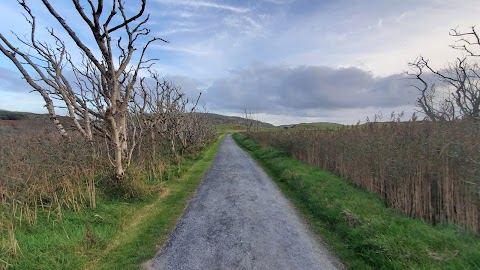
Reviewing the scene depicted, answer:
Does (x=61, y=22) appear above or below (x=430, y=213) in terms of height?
above

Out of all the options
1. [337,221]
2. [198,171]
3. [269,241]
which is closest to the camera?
[269,241]

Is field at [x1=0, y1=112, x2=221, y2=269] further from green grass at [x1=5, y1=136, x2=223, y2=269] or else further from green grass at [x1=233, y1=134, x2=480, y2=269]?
green grass at [x1=233, y1=134, x2=480, y2=269]

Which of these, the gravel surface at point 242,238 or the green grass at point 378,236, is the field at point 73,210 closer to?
the gravel surface at point 242,238

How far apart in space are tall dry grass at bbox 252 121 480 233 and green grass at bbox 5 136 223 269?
567 cm

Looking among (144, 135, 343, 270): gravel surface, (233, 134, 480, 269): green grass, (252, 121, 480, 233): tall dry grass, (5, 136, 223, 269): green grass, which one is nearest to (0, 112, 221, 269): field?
(5, 136, 223, 269): green grass

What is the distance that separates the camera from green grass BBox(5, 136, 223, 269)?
4617 mm

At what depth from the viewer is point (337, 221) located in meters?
6.85

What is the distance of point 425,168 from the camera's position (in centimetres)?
676

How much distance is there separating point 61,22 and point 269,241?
7350 millimetres

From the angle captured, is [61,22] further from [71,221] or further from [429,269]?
[429,269]

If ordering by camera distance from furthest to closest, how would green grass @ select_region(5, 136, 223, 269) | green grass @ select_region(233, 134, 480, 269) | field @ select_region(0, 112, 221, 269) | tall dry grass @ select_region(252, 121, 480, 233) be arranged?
tall dry grass @ select_region(252, 121, 480, 233) → field @ select_region(0, 112, 221, 269) → green grass @ select_region(5, 136, 223, 269) → green grass @ select_region(233, 134, 480, 269)

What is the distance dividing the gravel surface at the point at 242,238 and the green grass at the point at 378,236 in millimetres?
469

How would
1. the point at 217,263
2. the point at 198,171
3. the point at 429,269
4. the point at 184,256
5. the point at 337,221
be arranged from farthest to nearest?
the point at 198,171
the point at 337,221
the point at 184,256
the point at 217,263
the point at 429,269

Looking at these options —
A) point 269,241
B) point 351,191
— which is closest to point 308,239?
point 269,241
